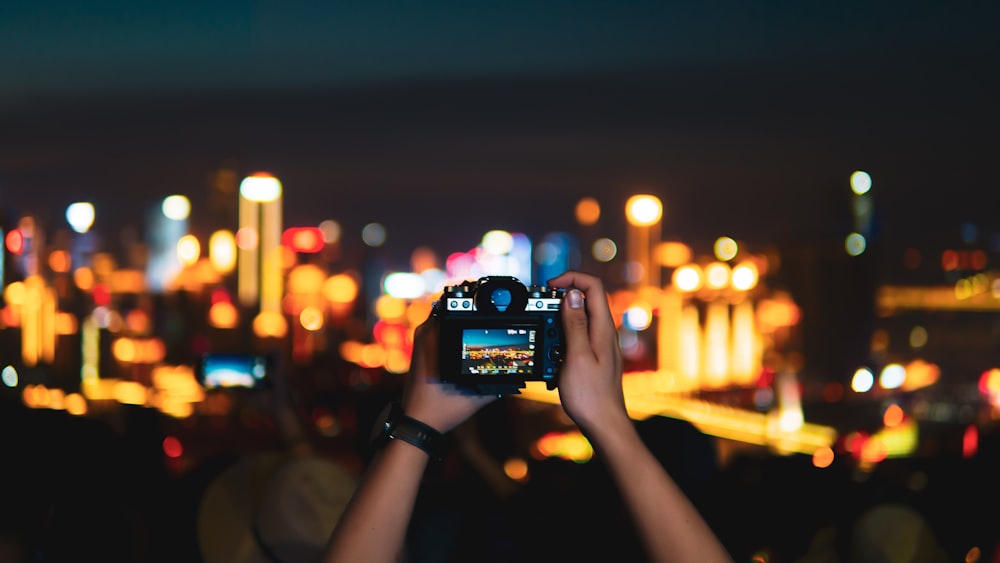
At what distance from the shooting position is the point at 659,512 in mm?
1834

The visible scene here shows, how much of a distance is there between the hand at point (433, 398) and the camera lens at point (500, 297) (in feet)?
0.89

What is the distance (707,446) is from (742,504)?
4.09 m

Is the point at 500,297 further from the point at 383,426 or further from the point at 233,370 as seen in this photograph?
the point at 233,370

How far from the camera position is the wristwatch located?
6.40 ft

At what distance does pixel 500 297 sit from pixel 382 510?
2.08 ft

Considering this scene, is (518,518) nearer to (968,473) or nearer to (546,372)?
(546,372)

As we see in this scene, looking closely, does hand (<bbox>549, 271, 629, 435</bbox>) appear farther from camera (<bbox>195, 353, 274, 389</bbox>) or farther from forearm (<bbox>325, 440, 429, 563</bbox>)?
camera (<bbox>195, 353, 274, 389</bbox>)

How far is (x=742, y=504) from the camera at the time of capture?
6395 mm

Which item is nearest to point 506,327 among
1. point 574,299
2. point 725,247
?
point 574,299

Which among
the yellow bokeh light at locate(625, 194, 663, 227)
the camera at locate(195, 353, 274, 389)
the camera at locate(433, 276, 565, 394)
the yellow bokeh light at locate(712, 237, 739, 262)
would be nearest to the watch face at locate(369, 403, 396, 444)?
the camera at locate(433, 276, 565, 394)

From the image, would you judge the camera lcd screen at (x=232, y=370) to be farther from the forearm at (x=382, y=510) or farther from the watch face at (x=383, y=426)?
the forearm at (x=382, y=510)

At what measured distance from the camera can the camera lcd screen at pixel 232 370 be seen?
4.68 metres

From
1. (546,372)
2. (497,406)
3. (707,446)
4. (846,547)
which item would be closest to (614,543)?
(707,446)

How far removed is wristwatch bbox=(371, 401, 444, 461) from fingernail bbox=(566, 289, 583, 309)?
0.37m
